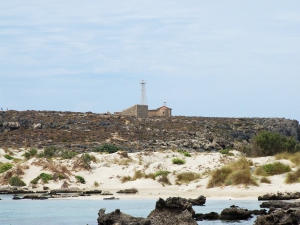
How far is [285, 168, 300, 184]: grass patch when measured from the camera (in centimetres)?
2961

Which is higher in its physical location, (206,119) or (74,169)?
(206,119)

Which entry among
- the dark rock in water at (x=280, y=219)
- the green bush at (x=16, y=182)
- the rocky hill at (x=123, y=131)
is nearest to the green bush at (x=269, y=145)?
the green bush at (x=16, y=182)

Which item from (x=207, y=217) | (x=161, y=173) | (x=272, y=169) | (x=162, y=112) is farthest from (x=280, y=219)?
(x=162, y=112)

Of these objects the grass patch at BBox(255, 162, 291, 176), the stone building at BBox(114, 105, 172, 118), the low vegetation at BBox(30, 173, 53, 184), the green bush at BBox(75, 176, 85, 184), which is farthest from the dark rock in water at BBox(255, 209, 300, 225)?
the stone building at BBox(114, 105, 172, 118)

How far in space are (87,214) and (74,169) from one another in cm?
1988

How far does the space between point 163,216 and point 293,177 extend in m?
14.5

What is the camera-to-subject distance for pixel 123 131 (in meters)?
82.6

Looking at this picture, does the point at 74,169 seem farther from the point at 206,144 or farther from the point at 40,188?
the point at 206,144

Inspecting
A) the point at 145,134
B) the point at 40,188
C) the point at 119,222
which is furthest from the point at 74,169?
the point at 145,134

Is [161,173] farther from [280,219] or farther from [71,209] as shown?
[280,219]

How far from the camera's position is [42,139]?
74312 millimetres

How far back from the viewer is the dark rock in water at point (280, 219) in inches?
653

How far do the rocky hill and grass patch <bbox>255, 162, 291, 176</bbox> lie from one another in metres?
34.4

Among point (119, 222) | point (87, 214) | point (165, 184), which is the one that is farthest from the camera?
point (165, 184)
